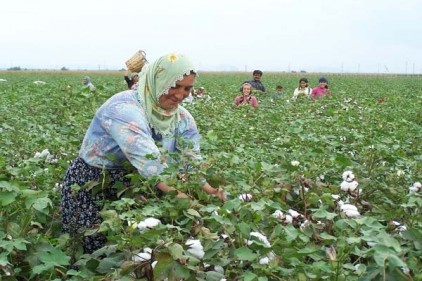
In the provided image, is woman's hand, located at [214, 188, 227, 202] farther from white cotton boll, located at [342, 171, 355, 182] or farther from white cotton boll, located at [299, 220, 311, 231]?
white cotton boll, located at [342, 171, 355, 182]

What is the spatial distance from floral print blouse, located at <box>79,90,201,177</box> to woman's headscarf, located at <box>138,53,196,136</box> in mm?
32

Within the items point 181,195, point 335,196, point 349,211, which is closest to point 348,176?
point 335,196

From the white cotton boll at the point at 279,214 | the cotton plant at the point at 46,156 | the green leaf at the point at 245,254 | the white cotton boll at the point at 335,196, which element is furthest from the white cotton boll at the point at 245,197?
the cotton plant at the point at 46,156

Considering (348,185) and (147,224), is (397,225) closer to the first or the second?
(348,185)

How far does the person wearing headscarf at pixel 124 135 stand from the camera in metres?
2.34

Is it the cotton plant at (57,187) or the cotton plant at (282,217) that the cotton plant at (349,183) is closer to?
the cotton plant at (282,217)

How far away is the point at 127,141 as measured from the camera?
2291mm

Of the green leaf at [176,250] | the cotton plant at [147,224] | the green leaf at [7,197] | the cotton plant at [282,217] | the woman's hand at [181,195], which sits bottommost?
the cotton plant at [282,217]

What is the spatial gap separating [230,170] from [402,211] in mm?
620

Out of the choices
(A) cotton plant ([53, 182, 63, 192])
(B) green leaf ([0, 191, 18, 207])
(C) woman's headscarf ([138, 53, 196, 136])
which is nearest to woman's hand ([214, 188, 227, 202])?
(C) woman's headscarf ([138, 53, 196, 136])

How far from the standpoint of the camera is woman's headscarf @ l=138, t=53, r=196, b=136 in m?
2.40

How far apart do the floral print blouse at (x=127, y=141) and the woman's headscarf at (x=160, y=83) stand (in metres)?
0.03

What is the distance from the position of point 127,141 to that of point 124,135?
0.10ft

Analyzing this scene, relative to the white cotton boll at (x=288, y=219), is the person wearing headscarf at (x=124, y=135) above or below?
above
